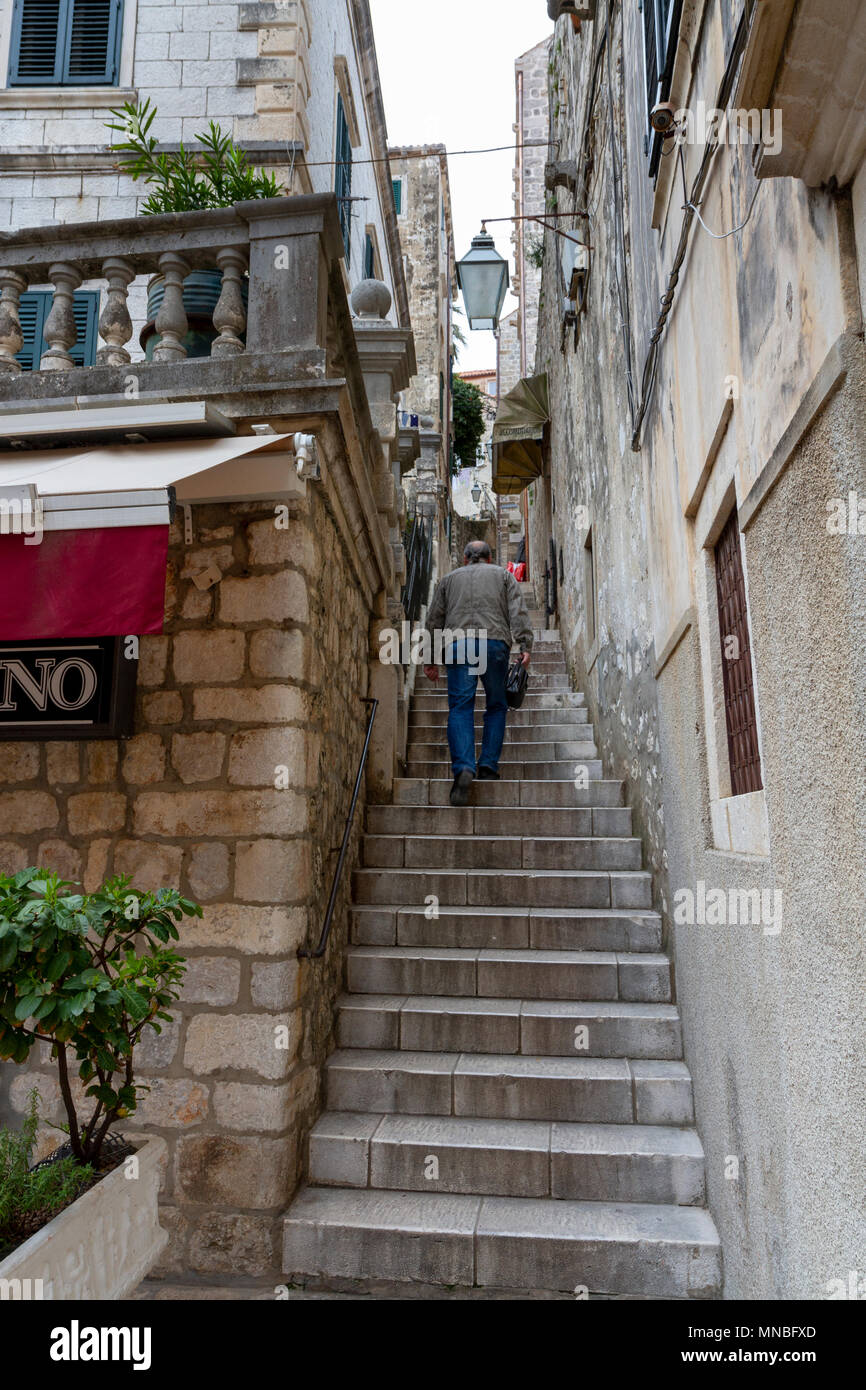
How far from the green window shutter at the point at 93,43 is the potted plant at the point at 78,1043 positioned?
762 centimetres

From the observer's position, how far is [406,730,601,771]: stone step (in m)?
6.83

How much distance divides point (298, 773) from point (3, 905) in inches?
57.4

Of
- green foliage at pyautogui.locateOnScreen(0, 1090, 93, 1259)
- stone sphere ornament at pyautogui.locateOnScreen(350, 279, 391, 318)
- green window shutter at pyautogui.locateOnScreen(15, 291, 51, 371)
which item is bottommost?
green foliage at pyautogui.locateOnScreen(0, 1090, 93, 1259)

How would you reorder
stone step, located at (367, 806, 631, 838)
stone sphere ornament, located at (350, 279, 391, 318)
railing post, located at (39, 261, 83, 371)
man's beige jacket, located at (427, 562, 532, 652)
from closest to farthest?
railing post, located at (39, 261, 83, 371) < stone step, located at (367, 806, 631, 838) < stone sphere ornament, located at (350, 279, 391, 318) < man's beige jacket, located at (427, 562, 532, 652)

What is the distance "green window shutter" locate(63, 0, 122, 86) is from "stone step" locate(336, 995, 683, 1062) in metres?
7.64

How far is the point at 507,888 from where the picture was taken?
5.10 metres

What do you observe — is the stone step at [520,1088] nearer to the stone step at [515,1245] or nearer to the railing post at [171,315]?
the stone step at [515,1245]

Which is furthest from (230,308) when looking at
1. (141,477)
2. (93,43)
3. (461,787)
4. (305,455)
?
(93,43)

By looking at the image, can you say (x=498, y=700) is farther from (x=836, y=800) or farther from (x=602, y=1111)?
(x=836, y=800)

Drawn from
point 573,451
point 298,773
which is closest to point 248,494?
point 298,773

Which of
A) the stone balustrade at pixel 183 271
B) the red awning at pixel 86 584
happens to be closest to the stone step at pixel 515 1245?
the red awning at pixel 86 584

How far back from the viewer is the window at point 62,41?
24.2 feet

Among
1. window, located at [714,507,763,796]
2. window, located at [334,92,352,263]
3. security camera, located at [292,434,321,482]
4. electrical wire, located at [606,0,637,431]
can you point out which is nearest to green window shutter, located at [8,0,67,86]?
window, located at [334,92,352,263]

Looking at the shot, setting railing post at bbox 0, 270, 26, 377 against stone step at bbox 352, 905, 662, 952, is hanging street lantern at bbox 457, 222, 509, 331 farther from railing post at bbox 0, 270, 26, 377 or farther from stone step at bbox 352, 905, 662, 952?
stone step at bbox 352, 905, 662, 952
